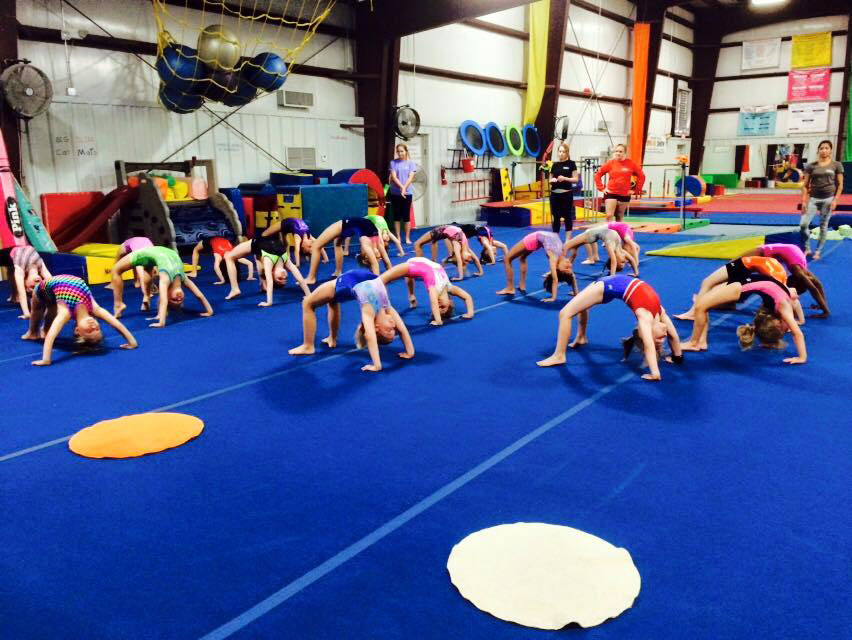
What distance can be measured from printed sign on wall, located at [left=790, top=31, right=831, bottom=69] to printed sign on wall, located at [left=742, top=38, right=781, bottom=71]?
545mm

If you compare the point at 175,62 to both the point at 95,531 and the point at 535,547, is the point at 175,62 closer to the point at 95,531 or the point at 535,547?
the point at 95,531

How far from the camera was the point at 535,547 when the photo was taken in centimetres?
267

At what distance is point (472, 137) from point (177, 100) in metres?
8.24

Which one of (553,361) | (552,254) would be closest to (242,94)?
(552,254)

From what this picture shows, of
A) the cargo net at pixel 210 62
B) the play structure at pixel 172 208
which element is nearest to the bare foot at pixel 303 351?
the cargo net at pixel 210 62

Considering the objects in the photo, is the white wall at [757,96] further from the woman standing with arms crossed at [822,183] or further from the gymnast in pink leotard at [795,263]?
the gymnast in pink leotard at [795,263]

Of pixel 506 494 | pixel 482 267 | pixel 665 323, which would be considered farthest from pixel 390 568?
pixel 482 267

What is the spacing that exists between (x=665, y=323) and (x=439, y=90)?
41.0 ft

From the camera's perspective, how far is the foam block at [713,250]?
973cm

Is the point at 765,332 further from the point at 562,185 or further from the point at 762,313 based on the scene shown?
the point at 562,185

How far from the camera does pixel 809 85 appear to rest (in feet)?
75.7

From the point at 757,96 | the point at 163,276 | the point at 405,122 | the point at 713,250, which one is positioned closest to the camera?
the point at 163,276

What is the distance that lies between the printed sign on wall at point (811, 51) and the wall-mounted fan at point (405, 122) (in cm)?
1645

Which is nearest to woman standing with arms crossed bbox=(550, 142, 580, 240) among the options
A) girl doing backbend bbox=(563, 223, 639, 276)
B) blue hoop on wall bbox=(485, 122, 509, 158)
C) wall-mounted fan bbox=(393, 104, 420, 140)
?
girl doing backbend bbox=(563, 223, 639, 276)
